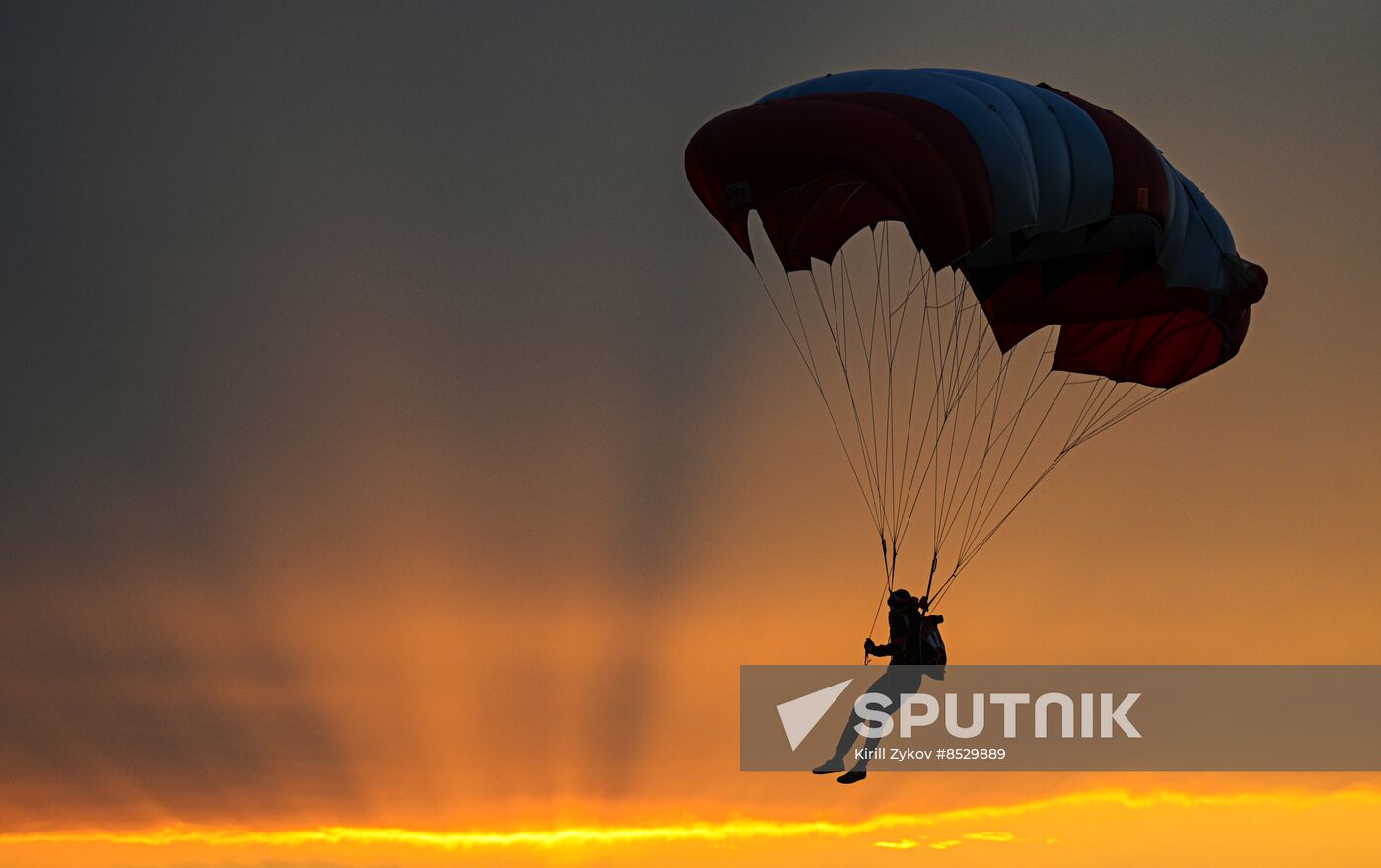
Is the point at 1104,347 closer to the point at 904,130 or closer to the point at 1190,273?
the point at 1190,273

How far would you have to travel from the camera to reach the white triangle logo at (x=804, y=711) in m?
32.8

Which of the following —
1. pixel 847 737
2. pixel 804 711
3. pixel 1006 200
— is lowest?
pixel 847 737

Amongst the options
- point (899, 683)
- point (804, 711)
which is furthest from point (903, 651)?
point (804, 711)

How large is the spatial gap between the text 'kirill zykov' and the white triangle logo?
145 centimetres

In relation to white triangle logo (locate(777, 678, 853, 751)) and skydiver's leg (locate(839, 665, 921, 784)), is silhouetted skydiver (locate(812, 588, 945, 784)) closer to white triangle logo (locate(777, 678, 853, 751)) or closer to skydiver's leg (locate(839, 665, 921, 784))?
skydiver's leg (locate(839, 665, 921, 784))

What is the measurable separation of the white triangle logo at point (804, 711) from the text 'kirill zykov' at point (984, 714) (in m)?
1.45

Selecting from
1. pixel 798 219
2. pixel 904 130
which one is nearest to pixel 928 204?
pixel 904 130

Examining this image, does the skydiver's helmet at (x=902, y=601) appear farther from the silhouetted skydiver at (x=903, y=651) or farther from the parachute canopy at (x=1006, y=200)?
the parachute canopy at (x=1006, y=200)

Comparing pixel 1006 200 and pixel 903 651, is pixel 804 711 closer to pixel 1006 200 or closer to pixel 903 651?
pixel 903 651

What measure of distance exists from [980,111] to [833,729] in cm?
940

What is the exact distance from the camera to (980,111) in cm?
2886

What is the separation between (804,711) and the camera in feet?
108

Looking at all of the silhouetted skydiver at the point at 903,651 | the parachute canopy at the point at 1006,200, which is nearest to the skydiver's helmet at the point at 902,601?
Answer: the silhouetted skydiver at the point at 903,651

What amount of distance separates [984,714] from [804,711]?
10.1ft
